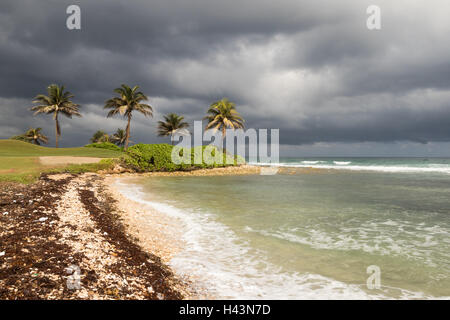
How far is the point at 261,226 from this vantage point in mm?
8484

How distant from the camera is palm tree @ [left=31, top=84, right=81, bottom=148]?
1868 inches

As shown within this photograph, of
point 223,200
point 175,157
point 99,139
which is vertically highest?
point 99,139

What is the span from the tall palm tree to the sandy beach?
41.6 m

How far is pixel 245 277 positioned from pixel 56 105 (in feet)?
184

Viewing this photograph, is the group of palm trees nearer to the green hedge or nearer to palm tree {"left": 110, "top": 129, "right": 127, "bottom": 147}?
the green hedge

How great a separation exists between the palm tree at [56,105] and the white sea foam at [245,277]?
5264 centimetres

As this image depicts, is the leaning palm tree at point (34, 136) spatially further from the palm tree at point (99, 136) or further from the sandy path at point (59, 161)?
the sandy path at point (59, 161)

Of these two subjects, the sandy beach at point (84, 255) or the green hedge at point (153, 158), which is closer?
the sandy beach at point (84, 255)

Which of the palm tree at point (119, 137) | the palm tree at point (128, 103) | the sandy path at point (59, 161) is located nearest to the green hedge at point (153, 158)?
the sandy path at point (59, 161)

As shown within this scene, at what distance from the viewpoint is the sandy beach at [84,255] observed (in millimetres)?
3615

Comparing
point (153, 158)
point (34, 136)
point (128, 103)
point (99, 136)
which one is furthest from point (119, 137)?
point (153, 158)
